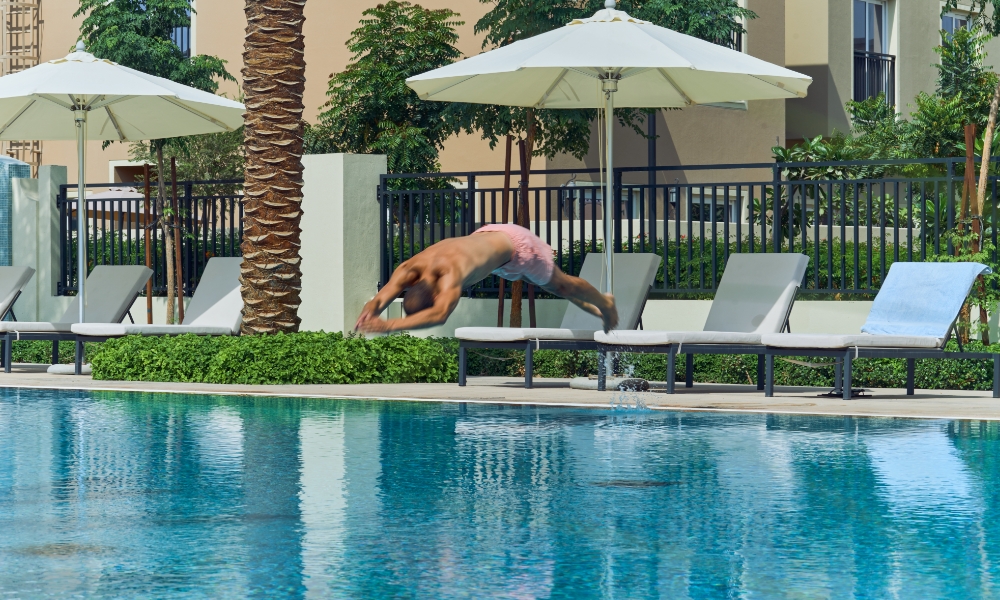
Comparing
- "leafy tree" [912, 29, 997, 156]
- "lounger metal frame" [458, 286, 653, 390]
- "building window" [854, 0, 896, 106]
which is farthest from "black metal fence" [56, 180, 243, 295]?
"building window" [854, 0, 896, 106]

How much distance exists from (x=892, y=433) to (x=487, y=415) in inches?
122

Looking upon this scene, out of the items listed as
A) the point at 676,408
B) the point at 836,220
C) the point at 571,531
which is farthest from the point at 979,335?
the point at 836,220

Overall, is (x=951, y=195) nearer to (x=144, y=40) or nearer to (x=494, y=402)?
(x=494, y=402)

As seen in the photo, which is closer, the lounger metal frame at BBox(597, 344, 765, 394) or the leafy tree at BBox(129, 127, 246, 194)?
the lounger metal frame at BBox(597, 344, 765, 394)

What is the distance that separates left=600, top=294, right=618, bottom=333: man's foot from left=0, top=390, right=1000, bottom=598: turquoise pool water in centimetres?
197

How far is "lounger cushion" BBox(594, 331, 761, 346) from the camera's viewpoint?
A: 1224cm

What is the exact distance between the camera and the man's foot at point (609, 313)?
12156mm

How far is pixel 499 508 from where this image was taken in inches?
253

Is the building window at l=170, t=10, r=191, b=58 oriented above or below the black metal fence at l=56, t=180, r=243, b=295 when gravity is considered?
above

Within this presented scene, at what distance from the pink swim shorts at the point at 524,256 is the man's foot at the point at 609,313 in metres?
1.18

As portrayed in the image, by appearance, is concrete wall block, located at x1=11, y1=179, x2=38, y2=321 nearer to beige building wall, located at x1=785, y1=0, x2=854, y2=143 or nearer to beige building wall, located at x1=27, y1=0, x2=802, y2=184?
beige building wall, located at x1=27, y1=0, x2=802, y2=184

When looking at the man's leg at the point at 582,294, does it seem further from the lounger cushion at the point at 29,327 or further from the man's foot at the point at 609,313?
the lounger cushion at the point at 29,327

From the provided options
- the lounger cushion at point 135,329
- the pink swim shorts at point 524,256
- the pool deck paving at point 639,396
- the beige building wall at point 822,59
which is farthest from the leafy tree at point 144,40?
the pink swim shorts at point 524,256

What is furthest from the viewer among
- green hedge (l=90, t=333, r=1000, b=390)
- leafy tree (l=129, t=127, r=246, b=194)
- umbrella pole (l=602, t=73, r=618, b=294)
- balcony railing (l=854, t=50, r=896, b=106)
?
balcony railing (l=854, t=50, r=896, b=106)
